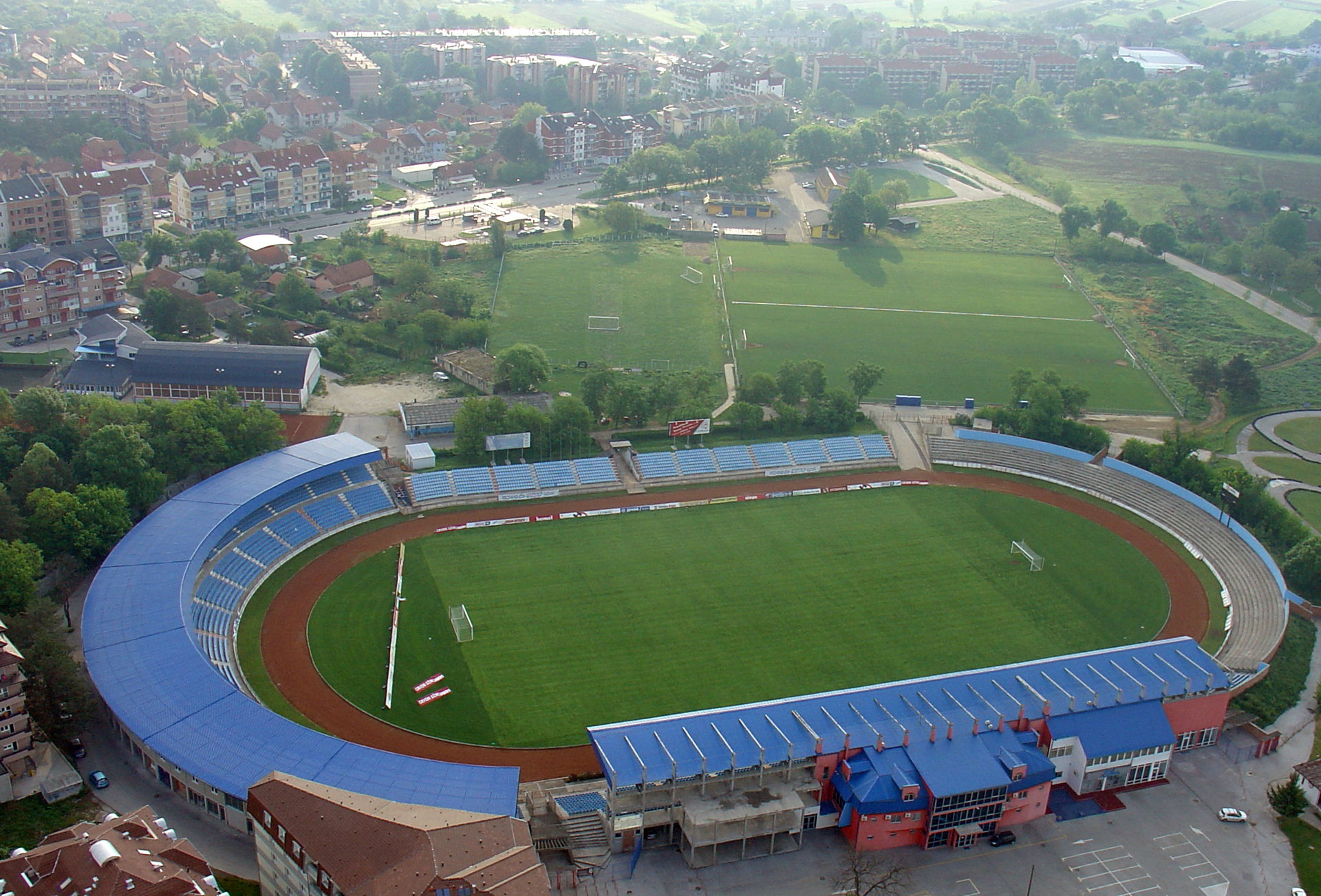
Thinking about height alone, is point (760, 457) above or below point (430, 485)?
above

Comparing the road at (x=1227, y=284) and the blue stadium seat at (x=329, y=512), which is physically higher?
the road at (x=1227, y=284)

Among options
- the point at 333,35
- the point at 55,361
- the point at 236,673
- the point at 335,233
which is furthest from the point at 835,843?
the point at 333,35

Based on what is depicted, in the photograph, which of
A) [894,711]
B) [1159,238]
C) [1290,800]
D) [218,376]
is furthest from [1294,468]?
[218,376]

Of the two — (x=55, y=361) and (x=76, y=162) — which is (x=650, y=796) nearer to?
(x=55, y=361)

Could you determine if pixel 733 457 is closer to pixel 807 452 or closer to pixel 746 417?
pixel 746 417

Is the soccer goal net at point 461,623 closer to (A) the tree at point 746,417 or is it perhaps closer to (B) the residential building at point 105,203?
(A) the tree at point 746,417

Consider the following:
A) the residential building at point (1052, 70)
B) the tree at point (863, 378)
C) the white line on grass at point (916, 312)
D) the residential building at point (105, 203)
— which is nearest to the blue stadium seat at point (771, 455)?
the tree at point (863, 378)
